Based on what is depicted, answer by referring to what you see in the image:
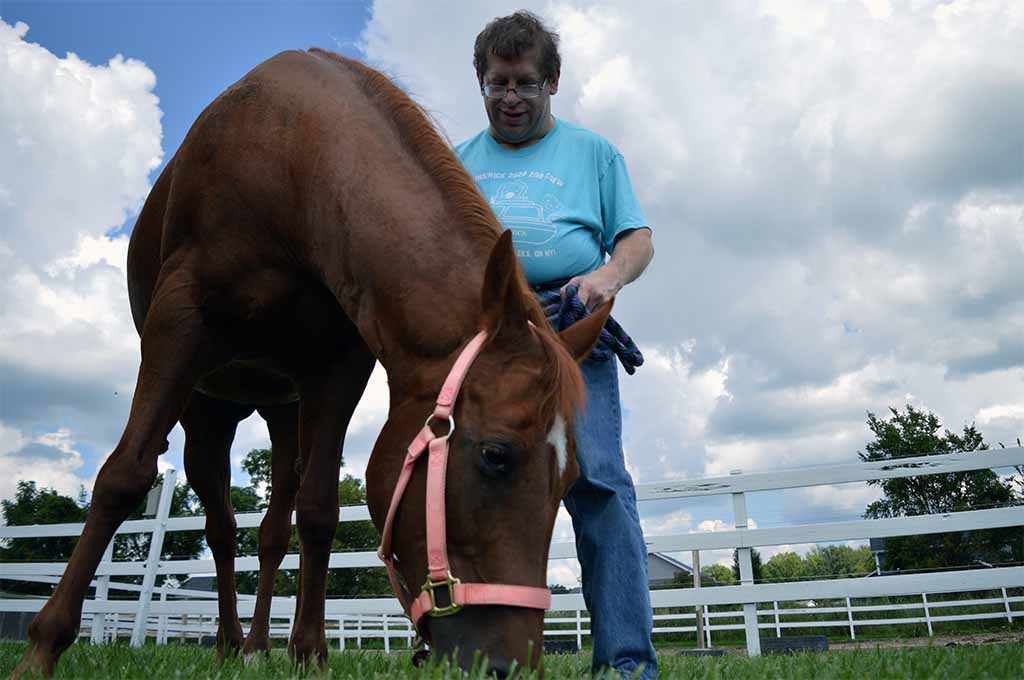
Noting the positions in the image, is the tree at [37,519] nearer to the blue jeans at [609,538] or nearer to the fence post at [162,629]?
the fence post at [162,629]

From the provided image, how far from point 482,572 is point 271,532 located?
9.68 ft

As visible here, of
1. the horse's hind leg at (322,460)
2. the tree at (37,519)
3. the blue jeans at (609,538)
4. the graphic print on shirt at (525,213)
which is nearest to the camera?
the blue jeans at (609,538)

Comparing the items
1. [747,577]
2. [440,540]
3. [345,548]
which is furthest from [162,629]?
[345,548]

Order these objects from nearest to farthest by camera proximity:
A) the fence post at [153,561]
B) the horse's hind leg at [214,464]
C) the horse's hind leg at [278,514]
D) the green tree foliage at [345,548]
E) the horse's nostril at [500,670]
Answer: the horse's nostril at [500,670]
the horse's hind leg at [278,514]
the horse's hind leg at [214,464]
the fence post at [153,561]
the green tree foliage at [345,548]

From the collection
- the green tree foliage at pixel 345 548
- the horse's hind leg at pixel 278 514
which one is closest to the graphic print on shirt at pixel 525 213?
the horse's hind leg at pixel 278 514

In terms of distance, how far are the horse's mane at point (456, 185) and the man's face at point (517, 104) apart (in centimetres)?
31

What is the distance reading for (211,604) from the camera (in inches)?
359

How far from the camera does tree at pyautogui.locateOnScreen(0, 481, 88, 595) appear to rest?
38375mm

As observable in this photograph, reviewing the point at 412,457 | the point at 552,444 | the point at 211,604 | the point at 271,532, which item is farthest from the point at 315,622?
the point at 211,604

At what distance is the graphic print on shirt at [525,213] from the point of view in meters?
3.11

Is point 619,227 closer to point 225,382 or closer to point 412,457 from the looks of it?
point 412,457

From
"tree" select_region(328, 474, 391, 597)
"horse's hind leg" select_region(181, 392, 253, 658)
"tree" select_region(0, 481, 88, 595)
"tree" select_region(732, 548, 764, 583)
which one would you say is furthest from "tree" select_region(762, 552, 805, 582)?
"horse's hind leg" select_region(181, 392, 253, 658)

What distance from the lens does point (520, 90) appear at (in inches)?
126

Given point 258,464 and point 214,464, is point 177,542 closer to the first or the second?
point 258,464
